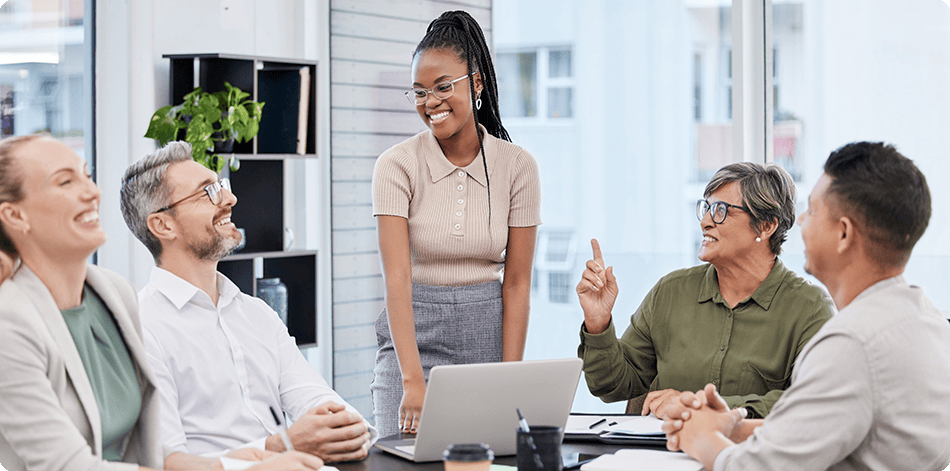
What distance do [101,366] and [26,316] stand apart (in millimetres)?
205

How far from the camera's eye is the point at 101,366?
5.20 feet

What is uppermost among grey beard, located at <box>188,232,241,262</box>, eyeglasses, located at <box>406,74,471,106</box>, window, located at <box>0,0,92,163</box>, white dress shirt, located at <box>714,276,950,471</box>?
window, located at <box>0,0,92,163</box>

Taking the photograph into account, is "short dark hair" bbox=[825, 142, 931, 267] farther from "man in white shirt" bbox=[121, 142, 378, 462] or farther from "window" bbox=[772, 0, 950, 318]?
"window" bbox=[772, 0, 950, 318]

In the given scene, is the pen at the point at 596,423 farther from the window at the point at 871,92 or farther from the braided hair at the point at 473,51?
the window at the point at 871,92

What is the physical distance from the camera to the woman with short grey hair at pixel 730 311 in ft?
6.88

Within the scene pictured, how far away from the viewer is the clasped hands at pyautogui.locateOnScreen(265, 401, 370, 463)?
174 cm

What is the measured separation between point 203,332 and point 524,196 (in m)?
0.94

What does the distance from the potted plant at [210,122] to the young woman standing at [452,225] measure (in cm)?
123

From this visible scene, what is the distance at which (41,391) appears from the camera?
139cm

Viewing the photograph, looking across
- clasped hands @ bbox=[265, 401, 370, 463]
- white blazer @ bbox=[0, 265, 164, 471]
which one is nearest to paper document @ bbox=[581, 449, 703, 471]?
clasped hands @ bbox=[265, 401, 370, 463]

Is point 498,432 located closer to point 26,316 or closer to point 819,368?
point 819,368

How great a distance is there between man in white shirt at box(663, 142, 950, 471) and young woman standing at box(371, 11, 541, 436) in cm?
100

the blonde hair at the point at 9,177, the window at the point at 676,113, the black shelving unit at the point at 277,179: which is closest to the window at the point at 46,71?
the black shelving unit at the point at 277,179

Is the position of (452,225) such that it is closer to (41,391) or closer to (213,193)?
(213,193)
